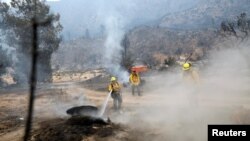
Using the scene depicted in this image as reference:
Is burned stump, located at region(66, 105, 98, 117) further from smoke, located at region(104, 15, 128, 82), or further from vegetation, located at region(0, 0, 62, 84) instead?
vegetation, located at region(0, 0, 62, 84)

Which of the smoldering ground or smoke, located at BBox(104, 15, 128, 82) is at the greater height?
smoke, located at BBox(104, 15, 128, 82)

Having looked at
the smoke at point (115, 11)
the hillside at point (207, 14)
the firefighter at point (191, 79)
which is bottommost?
the firefighter at point (191, 79)

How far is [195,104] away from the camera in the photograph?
Answer: 42.5ft

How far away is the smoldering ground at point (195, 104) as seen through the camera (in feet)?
34.9

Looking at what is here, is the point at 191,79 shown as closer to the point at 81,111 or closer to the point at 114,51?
the point at 81,111

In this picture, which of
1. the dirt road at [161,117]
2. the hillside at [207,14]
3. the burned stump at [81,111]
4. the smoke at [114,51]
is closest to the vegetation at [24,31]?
the smoke at [114,51]

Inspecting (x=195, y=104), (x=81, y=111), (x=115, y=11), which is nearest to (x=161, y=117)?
(x=195, y=104)

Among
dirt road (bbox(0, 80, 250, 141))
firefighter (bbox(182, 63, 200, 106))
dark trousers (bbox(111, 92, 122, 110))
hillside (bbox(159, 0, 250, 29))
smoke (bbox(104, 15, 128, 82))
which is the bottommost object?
dirt road (bbox(0, 80, 250, 141))

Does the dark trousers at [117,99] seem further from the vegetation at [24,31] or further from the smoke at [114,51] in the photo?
the vegetation at [24,31]

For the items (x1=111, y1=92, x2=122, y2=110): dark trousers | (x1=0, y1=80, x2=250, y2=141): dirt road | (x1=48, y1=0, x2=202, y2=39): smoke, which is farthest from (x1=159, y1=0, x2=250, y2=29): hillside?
(x1=111, y1=92, x2=122, y2=110): dark trousers

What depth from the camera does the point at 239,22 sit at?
95.0ft

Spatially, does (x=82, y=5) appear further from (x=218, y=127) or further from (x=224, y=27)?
(x=218, y=127)

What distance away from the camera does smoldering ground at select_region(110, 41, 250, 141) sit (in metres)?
10.6

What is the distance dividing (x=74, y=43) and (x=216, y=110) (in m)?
90.3
